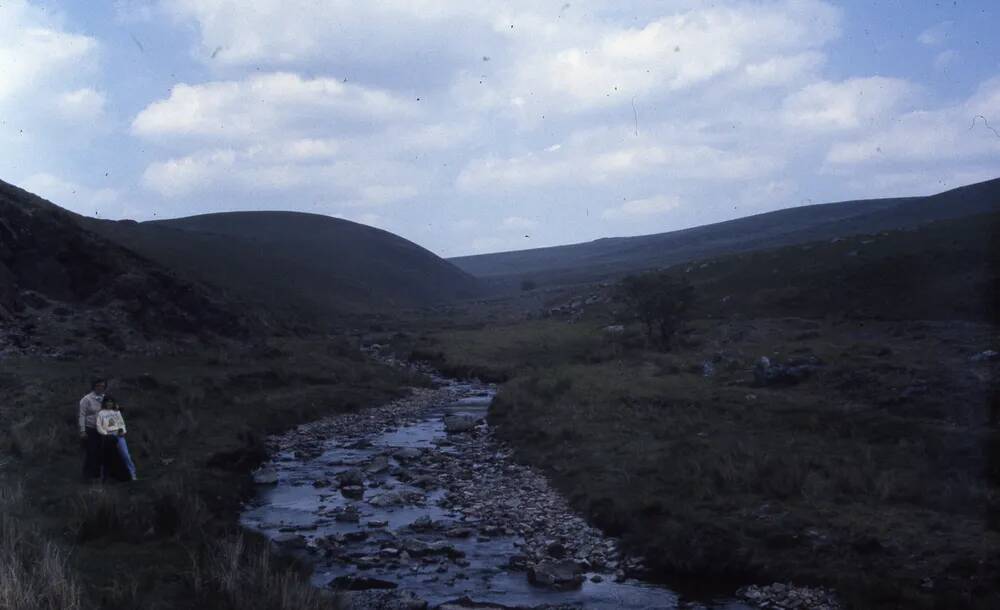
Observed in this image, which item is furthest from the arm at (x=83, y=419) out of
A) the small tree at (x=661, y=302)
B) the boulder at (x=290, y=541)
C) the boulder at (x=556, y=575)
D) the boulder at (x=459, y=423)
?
the small tree at (x=661, y=302)

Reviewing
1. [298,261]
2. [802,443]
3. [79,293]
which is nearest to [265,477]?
[802,443]

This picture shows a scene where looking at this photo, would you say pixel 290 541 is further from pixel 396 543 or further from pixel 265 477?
pixel 265 477

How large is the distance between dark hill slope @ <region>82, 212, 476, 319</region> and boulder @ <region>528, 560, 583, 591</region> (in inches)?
2309

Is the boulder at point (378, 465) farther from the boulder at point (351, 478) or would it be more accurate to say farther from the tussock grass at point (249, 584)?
the tussock grass at point (249, 584)

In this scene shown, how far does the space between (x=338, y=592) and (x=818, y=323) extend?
43.1 m

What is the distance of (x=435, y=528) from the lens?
59.2 feet

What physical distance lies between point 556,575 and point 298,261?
5040 inches

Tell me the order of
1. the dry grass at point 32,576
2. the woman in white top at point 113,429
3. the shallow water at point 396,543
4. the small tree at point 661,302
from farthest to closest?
the small tree at point 661,302 < the woman in white top at point 113,429 < the shallow water at point 396,543 < the dry grass at point 32,576

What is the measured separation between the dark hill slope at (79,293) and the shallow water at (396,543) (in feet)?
64.8

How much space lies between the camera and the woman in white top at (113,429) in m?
18.0

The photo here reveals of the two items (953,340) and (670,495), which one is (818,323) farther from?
(670,495)

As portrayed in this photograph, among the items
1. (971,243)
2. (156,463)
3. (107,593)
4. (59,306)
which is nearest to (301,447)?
(156,463)

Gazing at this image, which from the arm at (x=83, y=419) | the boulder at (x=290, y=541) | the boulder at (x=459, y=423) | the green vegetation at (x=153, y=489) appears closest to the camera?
the green vegetation at (x=153, y=489)

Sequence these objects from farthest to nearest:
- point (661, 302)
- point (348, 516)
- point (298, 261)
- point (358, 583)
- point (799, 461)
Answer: point (298, 261) → point (661, 302) → point (799, 461) → point (348, 516) → point (358, 583)
